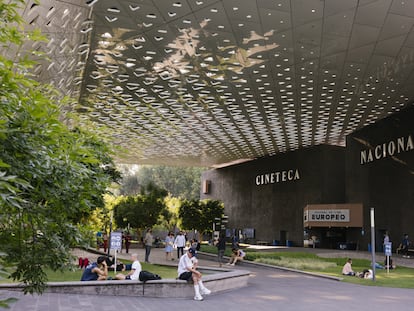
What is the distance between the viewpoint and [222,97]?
24625 millimetres

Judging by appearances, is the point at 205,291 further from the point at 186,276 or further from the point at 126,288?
the point at 126,288

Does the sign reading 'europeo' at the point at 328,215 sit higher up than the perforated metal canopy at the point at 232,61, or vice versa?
the perforated metal canopy at the point at 232,61

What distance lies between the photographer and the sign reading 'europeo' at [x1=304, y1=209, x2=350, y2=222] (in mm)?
33156

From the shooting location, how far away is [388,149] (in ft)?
95.9

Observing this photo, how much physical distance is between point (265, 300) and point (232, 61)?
10815mm

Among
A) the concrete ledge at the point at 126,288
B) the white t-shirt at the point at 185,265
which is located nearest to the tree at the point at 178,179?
the white t-shirt at the point at 185,265

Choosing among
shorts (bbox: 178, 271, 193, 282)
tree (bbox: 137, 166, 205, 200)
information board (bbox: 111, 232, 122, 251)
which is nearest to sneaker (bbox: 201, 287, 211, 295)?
shorts (bbox: 178, 271, 193, 282)

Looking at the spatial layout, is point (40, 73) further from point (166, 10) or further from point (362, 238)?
point (362, 238)

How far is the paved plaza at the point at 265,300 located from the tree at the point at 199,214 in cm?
3373

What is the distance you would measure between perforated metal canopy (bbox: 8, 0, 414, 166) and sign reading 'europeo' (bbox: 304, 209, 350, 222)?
630 cm

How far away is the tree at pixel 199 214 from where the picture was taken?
4784 centimetres

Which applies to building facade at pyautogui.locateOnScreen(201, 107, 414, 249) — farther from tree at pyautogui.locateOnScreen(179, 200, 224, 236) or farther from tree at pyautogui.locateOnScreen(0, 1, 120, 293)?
tree at pyautogui.locateOnScreen(0, 1, 120, 293)

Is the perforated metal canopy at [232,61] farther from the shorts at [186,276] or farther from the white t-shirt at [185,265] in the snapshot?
the shorts at [186,276]

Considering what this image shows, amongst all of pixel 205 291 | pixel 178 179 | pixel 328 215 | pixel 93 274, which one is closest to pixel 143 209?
pixel 328 215
